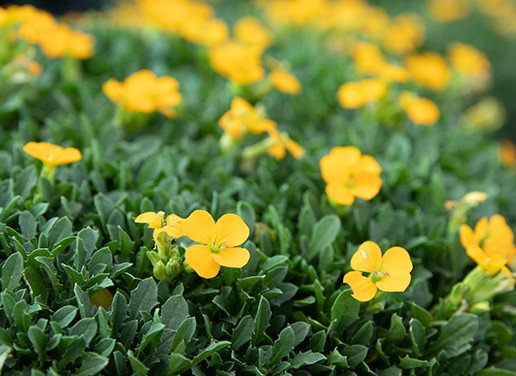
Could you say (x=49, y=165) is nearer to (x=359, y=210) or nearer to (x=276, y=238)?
(x=276, y=238)

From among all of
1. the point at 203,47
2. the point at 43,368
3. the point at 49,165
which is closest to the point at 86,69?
the point at 203,47

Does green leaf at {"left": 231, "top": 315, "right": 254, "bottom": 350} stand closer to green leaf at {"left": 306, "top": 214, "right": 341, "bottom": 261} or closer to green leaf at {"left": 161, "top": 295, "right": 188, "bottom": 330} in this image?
green leaf at {"left": 161, "top": 295, "right": 188, "bottom": 330}

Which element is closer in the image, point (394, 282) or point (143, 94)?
point (394, 282)

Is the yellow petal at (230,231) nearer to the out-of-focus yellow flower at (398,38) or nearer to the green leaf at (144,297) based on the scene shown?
the green leaf at (144,297)

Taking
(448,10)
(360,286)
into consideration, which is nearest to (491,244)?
(360,286)

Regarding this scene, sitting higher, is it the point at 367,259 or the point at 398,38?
the point at 367,259

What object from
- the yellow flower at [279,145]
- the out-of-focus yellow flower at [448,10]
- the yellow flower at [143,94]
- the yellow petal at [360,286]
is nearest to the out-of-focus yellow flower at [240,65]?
the yellow flower at [143,94]

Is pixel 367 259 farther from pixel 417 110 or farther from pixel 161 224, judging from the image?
pixel 417 110
